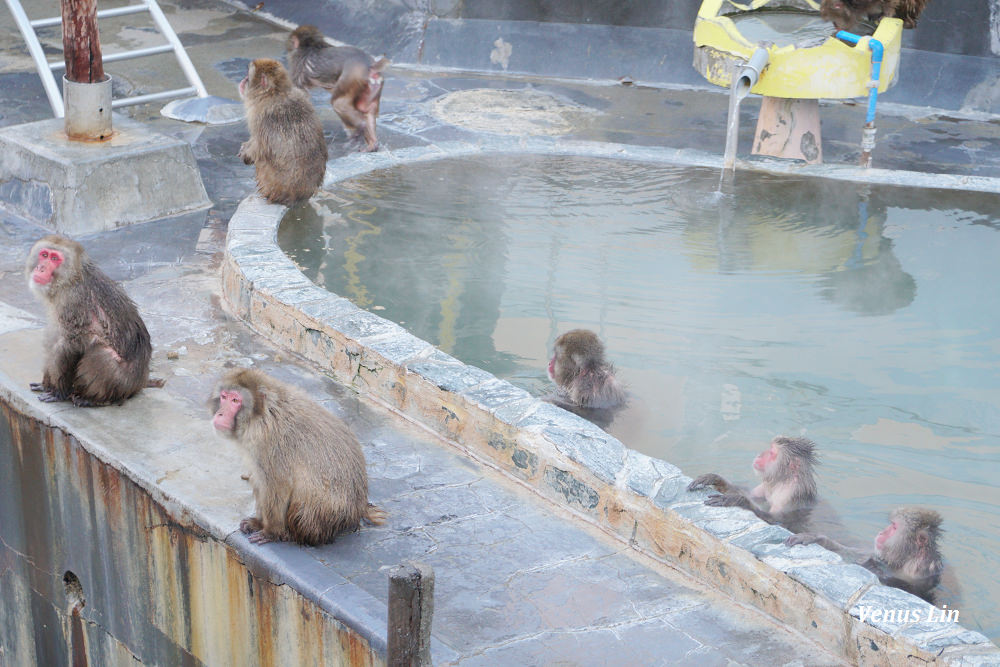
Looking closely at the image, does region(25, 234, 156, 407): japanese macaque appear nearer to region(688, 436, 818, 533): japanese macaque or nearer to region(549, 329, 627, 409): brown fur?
region(549, 329, 627, 409): brown fur

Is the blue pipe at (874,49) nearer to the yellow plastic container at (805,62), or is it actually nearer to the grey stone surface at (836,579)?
the yellow plastic container at (805,62)

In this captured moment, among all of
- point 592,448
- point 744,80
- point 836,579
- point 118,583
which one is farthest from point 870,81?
point 118,583

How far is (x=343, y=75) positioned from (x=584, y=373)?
4.49 m

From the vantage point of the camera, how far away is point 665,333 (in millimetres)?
7086

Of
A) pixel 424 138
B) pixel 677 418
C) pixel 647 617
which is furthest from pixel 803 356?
pixel 424 138

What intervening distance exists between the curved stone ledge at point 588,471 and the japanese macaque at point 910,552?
309mm

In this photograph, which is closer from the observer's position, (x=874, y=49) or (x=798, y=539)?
(x=798, y=539)

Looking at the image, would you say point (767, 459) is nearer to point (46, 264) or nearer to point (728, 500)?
point (728, 500)

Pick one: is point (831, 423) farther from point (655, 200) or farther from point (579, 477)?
point (655, 200)

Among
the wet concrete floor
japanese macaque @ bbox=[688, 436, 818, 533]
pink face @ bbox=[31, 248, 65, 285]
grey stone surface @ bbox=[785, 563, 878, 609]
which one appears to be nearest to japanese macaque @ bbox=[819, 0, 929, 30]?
the wet concrete floor

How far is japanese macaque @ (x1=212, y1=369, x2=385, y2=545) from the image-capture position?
451cm

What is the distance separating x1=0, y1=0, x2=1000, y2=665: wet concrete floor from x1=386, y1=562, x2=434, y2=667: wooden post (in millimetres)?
324

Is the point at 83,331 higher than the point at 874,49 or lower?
lower

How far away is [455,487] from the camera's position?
5285mm
